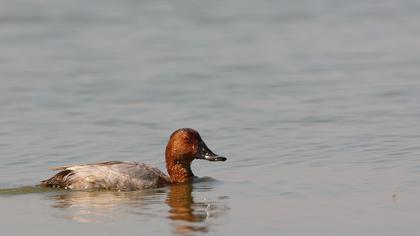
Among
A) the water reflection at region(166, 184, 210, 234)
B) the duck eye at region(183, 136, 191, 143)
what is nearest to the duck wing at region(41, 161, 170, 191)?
the water reflection at region(166, 184, 210, 234)

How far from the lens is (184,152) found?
15.7m

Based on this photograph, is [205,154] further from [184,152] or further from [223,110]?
[223,110]

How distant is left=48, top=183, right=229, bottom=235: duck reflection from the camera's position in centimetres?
1288

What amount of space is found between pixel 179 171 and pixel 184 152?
24 centimetres

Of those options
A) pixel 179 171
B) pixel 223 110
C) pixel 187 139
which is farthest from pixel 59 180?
pixel 223 110

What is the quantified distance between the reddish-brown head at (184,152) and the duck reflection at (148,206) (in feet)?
0.93

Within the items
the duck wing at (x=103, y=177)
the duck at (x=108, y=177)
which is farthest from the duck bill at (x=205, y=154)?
the duck wing at (x=103, y=177)

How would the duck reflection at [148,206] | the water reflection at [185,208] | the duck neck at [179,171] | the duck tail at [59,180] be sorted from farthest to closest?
the duck neck at [179,171] → the duck tail at [59,180] → the duck reflection at [148,206] → the water reflection at [185,208]

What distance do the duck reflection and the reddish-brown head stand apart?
284 millimetres

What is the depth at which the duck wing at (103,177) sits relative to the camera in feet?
49.5

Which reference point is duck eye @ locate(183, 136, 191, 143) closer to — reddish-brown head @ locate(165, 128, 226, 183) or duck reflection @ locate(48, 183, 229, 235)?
reddish-brown head @ locate(165, 128, 226, 183)

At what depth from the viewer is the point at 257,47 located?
88.8ft

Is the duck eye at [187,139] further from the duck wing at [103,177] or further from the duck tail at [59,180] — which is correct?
the duck tail at [59,180]

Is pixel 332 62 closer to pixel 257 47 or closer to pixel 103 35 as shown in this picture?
pixel 257 47
